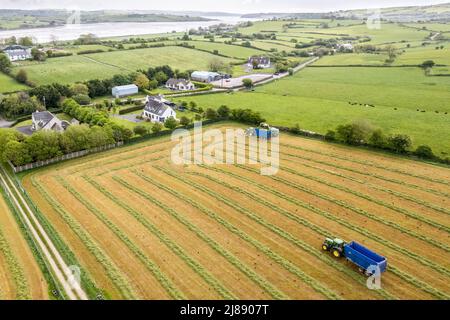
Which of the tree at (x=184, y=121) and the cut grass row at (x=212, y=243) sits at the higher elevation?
the tree at (x=184, y=121)

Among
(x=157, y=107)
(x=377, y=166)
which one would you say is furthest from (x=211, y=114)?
(x=377, y=166)

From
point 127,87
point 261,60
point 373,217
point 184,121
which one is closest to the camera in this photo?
point 373,217

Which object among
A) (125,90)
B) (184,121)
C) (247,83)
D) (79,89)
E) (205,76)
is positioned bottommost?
(184,121)

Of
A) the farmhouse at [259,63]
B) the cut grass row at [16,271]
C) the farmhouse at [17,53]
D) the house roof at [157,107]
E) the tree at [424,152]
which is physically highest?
the farmhouse at [17,53]

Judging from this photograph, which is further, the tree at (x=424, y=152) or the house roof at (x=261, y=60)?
the house roof at (x=261, y=60)

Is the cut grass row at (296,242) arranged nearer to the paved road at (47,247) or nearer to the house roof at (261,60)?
the paved road at (47,247)

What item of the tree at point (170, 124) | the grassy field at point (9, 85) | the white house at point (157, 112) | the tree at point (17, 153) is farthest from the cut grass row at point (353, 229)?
the grassy field at point (9, 85)

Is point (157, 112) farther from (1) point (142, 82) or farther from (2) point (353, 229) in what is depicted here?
(2) point (353, 229)
